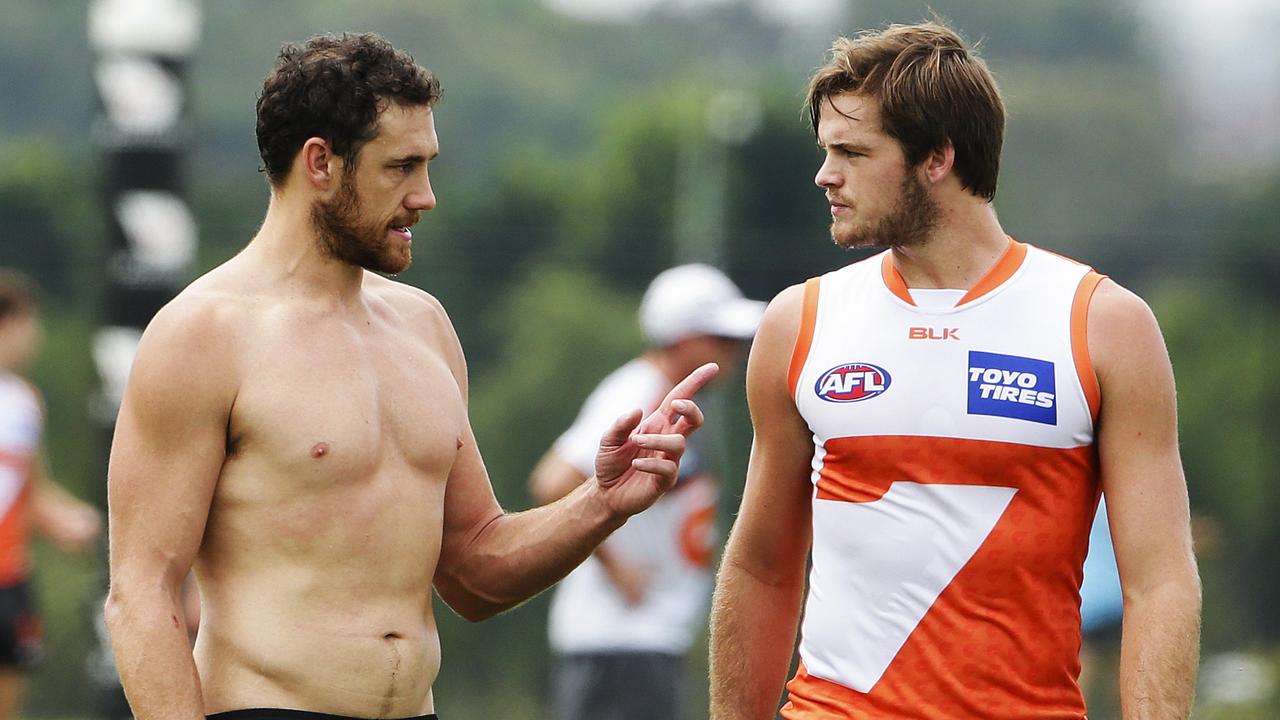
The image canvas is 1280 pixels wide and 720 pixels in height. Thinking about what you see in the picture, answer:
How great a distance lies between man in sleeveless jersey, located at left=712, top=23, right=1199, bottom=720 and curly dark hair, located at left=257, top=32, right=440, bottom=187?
83 cm

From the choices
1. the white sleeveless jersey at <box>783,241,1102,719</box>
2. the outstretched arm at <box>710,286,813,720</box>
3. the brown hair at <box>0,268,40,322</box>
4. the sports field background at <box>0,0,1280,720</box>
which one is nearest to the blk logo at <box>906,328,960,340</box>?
the white sleeveless jersey at <box>783,241,1102,719</box>

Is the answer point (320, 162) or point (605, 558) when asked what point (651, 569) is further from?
point (320, 162)

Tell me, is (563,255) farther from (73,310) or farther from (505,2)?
(505,2)

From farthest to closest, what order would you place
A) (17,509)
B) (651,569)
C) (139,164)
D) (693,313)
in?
1. (17,509)
2. (139,164)
3. (651,569)
4. (693,313)

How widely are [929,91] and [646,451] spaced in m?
0.89

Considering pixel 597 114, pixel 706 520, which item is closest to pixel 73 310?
pixel 597 114

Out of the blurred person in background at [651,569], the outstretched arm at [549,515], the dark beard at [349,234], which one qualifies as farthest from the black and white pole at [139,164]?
the dark beard at [349,234]

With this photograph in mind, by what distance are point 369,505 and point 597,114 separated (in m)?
12.7

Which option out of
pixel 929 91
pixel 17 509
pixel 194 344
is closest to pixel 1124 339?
pixel 929 91

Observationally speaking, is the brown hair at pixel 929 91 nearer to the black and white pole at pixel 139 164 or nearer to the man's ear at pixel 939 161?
the man's ear at pixel 939 161

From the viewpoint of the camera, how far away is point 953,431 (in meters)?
3.31

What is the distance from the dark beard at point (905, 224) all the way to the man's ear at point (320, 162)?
0.96 meters

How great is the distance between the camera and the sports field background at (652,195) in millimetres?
10750

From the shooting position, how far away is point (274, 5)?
19047 millimetres
